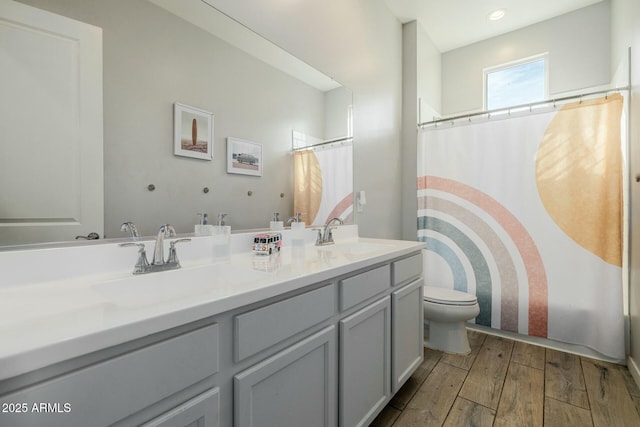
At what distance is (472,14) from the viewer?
2.54 m

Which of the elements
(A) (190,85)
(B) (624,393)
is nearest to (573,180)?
(B) (624,393)

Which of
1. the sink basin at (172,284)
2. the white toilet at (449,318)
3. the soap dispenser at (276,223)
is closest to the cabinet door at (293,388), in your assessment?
the sink basin at (172,284)

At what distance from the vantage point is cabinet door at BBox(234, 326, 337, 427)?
746 millimetres

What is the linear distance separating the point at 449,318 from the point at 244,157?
5.70 ft

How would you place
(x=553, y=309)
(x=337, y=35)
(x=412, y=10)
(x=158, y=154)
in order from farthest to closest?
(x=412, y=10) < (x=553, y=309) < (x=337, y=35) < (x=158, y=154)

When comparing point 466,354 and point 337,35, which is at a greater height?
point 337,35

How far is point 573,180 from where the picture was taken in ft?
6.70

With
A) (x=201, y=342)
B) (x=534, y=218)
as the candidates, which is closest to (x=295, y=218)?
(x=201, y=342)

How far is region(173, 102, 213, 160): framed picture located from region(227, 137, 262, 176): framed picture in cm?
10

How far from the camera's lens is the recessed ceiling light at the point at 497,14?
2498 millimetres

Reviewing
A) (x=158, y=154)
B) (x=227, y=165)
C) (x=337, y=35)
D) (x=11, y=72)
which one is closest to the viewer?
(x=11, y=72)

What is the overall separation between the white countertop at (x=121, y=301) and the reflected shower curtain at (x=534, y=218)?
1606mm

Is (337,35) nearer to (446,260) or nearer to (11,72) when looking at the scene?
(11,72)

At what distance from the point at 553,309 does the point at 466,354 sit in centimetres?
74
